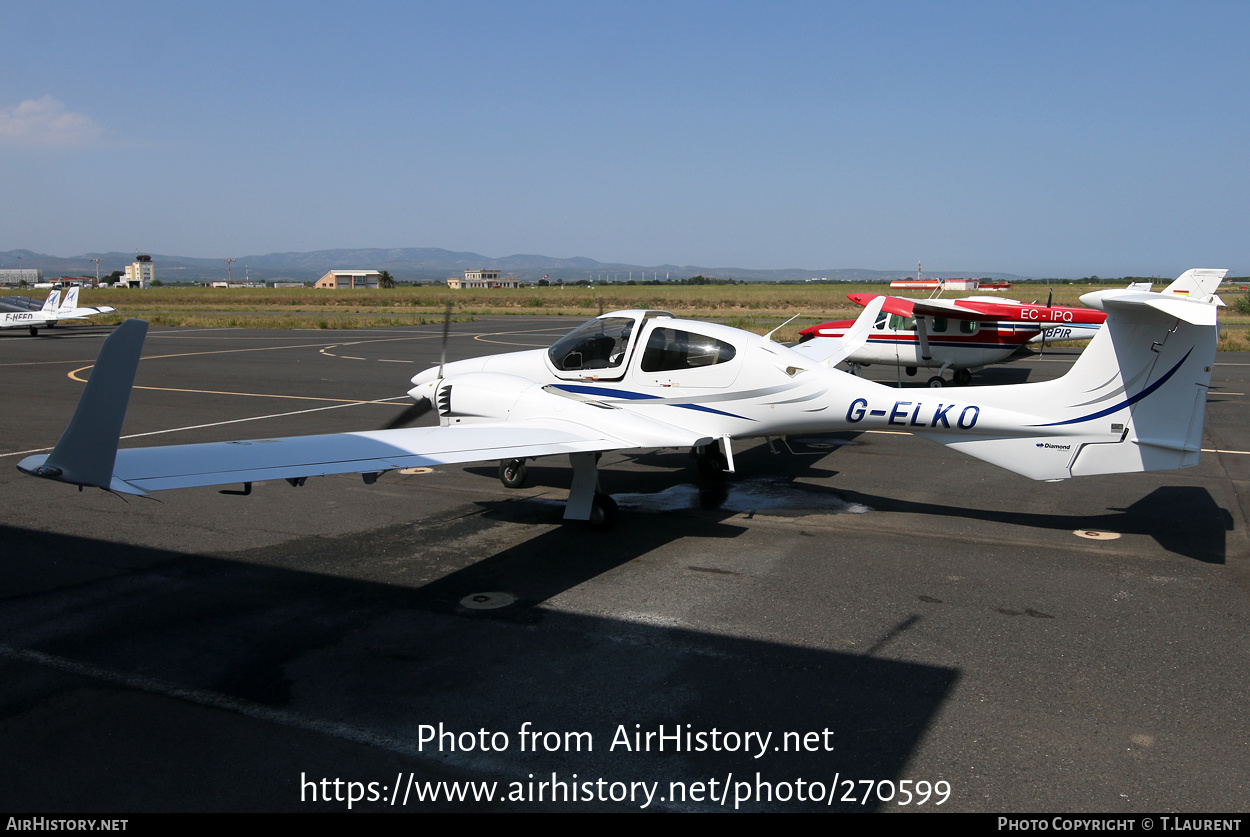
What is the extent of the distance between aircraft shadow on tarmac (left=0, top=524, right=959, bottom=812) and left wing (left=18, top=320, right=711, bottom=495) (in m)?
1.27

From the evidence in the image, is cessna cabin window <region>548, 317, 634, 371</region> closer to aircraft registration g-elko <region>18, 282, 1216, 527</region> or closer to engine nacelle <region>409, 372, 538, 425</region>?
aircraft registration g-elko <region>18, 282, 1216, 527</region>

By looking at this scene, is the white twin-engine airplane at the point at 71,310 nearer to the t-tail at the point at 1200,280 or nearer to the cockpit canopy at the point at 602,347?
the cockpit canopy at the point at 602,347

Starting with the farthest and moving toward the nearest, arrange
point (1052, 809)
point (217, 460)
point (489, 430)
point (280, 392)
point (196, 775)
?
point (280, 392), point (489, 430), point (217, 460), point (196, 775), point (1052, 809)

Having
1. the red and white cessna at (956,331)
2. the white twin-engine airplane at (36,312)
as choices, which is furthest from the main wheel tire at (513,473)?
the white twin-engine airplane at (36,312)

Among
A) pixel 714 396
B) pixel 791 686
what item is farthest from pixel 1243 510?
pixel 791 686

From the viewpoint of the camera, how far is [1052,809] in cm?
427

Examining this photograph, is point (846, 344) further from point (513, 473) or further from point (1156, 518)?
point (513, 473)

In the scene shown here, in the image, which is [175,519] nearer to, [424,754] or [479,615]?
[479,615]

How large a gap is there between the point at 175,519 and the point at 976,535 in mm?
9454

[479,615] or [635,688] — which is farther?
[479,615]

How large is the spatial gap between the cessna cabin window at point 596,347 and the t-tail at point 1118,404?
4222mm

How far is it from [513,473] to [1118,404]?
23.9 feet

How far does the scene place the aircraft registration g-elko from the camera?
7230 mm

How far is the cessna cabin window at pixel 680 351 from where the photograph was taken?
33.1 feet
